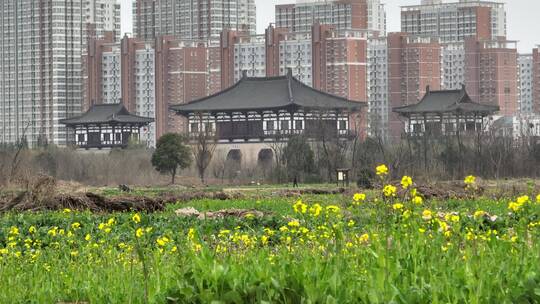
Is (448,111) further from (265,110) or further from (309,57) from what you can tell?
(309,57)

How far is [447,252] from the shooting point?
23.6 feet

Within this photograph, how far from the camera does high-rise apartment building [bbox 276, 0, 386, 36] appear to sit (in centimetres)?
11794

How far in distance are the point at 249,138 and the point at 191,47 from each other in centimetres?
3264

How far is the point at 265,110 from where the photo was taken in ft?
230

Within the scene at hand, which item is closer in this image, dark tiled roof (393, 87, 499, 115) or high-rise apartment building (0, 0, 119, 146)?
dark tiled roof (393, 87, 499, 115)

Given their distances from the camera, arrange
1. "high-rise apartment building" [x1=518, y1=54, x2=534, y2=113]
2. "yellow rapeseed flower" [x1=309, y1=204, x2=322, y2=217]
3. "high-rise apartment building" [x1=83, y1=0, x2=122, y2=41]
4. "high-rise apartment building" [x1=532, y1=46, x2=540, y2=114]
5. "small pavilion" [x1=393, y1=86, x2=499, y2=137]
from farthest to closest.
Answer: "high-rise apartment building" [x1=518, y1=54, x2=534, y2=113] < "high-rise apartment building" [x1=532, y1=46, x2=540, y2=114] < "high-rise apartment building" [x1=83, y1=0, x2=122, y2=41] < "small pavilion" [x1=393, y1=86, x2=499, y2=137] < "yellow rapeseed flower" [x1=309, y1=204, x2=322, y2=217]

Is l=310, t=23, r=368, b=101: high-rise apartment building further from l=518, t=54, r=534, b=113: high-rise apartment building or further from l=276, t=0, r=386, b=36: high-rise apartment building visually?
l=518, t=54, r=534, b=113: high-rise apartment building

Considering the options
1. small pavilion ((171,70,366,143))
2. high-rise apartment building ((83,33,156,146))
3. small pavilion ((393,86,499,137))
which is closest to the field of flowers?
small pavilion ((171,70,366,143))

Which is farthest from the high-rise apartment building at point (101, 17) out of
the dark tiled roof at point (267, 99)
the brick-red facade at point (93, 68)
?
the dark tiled roof at point (267, 99)

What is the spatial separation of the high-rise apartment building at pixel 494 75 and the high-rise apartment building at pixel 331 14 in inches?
402

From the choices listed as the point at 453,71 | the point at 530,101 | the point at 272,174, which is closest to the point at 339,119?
the point at 272,174

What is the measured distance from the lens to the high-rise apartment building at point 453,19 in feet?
433

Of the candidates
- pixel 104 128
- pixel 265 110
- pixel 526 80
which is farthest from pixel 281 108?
pixel 526 80

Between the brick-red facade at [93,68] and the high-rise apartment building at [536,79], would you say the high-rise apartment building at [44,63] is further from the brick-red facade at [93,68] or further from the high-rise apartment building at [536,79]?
the high-rise apartment building at [536,79]
